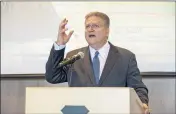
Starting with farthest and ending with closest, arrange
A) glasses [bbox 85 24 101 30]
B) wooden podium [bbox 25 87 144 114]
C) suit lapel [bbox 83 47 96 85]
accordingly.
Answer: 1. glasses [bbox 85 24 101 30]
2. suit lapel [bbox 83 47 96 85]
3. wooden podium [bbox 25 87 144 114]

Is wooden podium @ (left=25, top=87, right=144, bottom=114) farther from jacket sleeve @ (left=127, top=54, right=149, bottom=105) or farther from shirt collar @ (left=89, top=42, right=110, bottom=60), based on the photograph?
shirt collar @ (left=89, top=42, right=110, bottom=60)

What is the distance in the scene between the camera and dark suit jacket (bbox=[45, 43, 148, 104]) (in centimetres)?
202

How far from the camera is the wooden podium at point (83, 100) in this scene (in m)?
1.44

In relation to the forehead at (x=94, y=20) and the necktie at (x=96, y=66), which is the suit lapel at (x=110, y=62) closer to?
the necktie at (x=96, y=66)

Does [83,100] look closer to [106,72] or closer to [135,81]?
[106,72]

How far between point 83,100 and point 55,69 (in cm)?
64

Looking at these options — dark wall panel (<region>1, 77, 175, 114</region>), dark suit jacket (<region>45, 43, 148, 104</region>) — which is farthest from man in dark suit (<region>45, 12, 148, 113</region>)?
dark wall panel (<region>1, 77, 175, 114</region>)

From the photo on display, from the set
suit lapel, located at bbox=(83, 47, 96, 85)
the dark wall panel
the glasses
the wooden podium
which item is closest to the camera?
the wooden podium

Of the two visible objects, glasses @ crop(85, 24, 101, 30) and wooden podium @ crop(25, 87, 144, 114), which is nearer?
wooden podium @ crop(25, 87, 144, 114)

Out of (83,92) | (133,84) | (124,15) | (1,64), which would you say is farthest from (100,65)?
(1,64)

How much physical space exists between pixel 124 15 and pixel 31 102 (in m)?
2.37

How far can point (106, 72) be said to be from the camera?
2045mm

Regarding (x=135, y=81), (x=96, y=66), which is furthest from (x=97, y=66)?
(x=135, y=81)

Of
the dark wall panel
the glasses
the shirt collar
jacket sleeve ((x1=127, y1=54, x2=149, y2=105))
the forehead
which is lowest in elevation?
the dark wall panel
